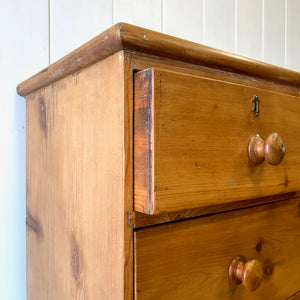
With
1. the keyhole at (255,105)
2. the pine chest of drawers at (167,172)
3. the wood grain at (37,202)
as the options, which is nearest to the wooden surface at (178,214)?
the pine chest of drawers at (167,172)

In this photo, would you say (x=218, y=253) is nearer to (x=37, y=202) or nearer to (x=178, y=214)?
(x=178, y=214)

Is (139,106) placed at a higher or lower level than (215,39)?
lower

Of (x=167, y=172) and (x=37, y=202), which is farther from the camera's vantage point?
(x=37, y=202)

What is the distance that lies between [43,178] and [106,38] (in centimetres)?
32

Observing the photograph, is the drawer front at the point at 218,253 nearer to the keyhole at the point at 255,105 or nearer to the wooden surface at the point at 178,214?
the wooden surface at the point at 178,214

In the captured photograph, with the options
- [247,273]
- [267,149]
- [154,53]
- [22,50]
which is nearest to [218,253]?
[247,273]

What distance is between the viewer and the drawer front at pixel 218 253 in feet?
1.16

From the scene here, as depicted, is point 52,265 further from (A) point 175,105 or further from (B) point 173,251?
(A) point 175,105

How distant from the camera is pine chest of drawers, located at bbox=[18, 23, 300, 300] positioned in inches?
13.0

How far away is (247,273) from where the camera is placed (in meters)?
0.39

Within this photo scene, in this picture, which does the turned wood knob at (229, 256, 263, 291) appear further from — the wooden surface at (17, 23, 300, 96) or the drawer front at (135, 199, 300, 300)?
the wooden surface at (17, 23, 300, 96)

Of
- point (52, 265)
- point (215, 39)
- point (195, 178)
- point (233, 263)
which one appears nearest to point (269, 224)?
point (233, 263)

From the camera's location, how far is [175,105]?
0.33 m

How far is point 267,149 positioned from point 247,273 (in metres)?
0.16
